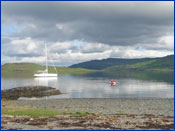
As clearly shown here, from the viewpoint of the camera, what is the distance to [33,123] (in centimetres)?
2198

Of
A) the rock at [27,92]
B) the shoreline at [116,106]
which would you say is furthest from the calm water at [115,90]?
the shoreline at [116,106]

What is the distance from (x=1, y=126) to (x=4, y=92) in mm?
55222

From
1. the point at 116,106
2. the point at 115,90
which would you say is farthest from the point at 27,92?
the point at 116,106

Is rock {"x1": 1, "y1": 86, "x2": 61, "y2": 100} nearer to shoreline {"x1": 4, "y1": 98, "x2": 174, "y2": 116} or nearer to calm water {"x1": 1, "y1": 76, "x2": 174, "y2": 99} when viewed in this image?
calm water {"x1": 1, "y1": 76, "x2": 174, "y2": 99}

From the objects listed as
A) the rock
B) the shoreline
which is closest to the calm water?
the rock

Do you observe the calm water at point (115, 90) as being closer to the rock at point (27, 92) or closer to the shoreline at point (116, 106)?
the rock at point (27, 92)

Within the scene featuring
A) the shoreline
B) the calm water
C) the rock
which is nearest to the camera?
the shoreline

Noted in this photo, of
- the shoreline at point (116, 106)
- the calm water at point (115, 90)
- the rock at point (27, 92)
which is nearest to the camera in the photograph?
the shoreline at point (116, 106)

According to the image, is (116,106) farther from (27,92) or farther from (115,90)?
(115,90)

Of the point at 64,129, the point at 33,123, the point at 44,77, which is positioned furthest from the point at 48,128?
the point at 44,77

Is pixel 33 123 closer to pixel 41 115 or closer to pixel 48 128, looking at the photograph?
pixel 48 128

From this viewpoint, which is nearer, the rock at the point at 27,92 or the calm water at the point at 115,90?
the rock at the point at 27,92

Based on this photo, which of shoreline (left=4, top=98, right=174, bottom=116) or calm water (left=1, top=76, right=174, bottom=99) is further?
calm water (left=1, top=76, right=174, bottom=99)

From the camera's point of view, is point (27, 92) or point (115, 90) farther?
point (115, 90)
